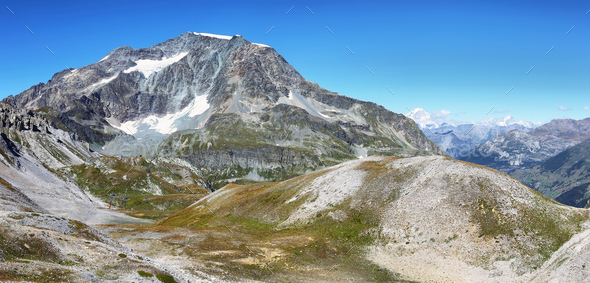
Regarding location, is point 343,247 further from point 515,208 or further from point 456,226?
point 515,208

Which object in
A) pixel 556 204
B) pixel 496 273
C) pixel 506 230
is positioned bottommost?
pixel 496 273

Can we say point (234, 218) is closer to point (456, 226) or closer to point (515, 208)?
point (456, 226)

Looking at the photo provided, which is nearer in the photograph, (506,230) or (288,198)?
(506,230)

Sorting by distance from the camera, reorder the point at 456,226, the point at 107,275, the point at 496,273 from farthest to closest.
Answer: the point at 456,226
the point at 496,273
the point at 107,275

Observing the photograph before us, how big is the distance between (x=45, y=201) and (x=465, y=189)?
458ft

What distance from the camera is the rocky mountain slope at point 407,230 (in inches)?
1930

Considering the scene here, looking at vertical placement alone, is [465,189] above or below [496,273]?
above

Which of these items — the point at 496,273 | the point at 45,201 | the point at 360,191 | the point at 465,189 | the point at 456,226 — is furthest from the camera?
the point at 45,201

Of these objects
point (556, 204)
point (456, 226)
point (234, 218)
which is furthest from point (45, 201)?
point (556, 204)

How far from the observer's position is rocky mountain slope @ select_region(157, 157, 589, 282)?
161 ft

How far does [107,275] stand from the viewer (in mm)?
31016

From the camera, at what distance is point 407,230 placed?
60.1 m

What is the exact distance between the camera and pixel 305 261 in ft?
173

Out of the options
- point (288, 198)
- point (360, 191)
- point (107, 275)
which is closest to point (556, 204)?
point (360, 191)
